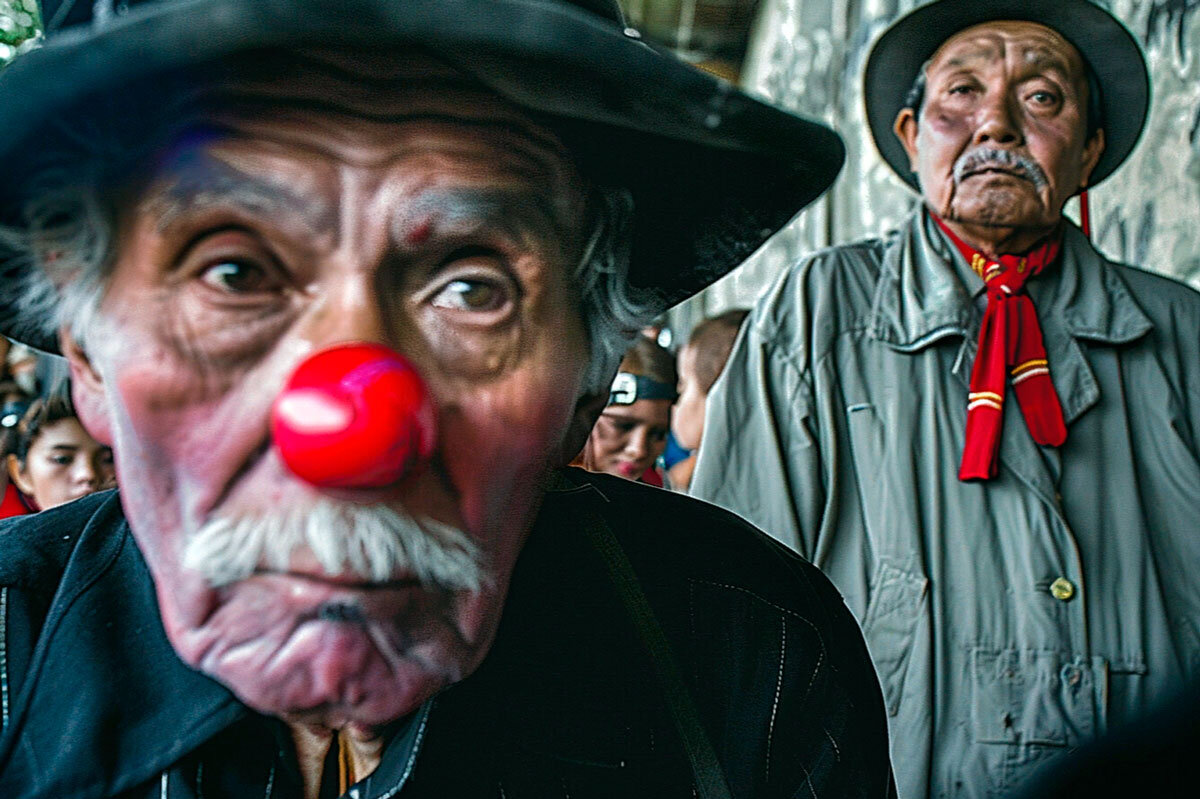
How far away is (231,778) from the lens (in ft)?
3.51

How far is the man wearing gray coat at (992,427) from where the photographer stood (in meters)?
2.14

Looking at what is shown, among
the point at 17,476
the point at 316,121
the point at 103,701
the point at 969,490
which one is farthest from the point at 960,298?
the point at 17,476

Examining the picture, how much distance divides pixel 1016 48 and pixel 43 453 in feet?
9.47

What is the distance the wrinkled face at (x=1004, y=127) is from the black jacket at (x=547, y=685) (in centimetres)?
136

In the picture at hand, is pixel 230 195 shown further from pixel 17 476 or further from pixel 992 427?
pixel 17 476

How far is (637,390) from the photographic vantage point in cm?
399

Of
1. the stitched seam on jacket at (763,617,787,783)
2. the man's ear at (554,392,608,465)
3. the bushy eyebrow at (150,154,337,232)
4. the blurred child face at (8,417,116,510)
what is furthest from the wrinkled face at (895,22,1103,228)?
the blurred child face at (8,417,116,510)

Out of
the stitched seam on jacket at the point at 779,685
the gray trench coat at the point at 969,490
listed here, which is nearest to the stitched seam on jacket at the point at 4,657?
the stitched seam on jacket at the point at 779,685

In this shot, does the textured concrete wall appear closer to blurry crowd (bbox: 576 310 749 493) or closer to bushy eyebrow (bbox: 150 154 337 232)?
blurry crowd (bbox: 576 310 749 493)

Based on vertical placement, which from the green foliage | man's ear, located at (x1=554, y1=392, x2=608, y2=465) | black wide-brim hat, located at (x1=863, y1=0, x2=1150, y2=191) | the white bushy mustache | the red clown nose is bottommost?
the white bushy mustache

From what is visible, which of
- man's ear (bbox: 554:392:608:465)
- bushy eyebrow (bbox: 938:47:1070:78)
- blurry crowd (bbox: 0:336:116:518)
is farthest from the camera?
blurry crowd (bbox: 0:336:116:518)

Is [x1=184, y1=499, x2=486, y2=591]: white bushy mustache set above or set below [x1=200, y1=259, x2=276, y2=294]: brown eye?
below

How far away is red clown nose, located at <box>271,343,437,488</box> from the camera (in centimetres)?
80

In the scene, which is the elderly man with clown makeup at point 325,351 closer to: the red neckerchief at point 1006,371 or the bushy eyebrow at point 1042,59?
the red neckerchief at point 1006,371
